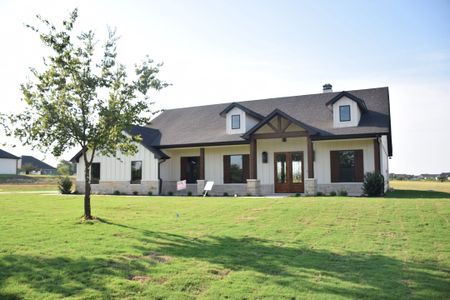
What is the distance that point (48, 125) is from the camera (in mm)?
12086

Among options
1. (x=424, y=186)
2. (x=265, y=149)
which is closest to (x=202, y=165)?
(x=265, y=149)

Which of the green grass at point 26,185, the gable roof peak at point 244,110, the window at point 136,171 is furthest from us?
the green grass at point 26,185

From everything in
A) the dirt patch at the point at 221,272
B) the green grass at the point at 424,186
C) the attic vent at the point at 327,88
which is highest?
the attic vent at the point at 327,88

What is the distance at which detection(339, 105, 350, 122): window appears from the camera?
71.2 feet

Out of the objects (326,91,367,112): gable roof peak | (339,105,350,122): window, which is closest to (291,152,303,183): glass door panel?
(339,105,350,122): window

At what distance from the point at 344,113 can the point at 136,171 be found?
44.7 feet

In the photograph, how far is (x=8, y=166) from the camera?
68.6 meters

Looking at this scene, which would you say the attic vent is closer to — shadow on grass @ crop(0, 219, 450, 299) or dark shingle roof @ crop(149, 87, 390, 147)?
dark shingle roof @ crop(149, 87, 390, 147)

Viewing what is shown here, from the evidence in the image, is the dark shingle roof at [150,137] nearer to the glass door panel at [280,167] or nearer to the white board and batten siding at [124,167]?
the white board and batten siding at [124,167]

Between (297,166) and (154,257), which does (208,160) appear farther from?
(154,257)

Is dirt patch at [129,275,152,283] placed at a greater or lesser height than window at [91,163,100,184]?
lesser

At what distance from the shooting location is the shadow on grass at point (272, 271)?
562cm

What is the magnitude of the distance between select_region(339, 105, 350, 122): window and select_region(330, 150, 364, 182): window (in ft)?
5.87

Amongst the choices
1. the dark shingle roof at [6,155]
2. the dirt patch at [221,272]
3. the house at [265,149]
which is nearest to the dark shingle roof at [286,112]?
the house at [265,149]
